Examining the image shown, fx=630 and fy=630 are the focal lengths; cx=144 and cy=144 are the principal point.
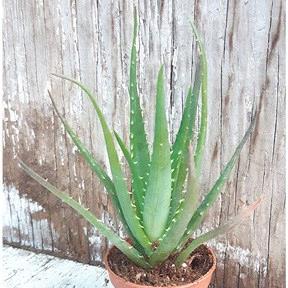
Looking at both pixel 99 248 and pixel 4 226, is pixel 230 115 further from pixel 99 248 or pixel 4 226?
pixel 4 226

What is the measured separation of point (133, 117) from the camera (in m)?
1.52

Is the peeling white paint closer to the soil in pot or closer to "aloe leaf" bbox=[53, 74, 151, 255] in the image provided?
the soil in pot

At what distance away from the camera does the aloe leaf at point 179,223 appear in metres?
1.38

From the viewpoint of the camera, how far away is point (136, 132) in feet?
5.02

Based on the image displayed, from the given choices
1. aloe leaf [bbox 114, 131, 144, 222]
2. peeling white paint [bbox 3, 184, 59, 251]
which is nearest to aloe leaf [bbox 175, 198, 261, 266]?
aloe leaf [bbox 114, 131, 144, 222]

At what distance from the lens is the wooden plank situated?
212cm

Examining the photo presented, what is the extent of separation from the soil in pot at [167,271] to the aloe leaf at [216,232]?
3cm

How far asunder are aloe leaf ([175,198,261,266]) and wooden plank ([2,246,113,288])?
58 centimetres

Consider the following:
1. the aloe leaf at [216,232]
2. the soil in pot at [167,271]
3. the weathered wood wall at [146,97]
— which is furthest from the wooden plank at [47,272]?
the aloe leaf at [216,232]

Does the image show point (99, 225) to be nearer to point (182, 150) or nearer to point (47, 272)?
point (182, 150)

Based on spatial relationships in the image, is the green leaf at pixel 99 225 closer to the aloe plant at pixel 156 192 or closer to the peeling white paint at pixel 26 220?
the aloe plant at pixel 156 192

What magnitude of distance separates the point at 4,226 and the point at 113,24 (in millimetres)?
914

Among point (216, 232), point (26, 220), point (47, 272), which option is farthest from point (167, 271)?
point (26, 220)

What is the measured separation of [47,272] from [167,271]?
71 centimetres
